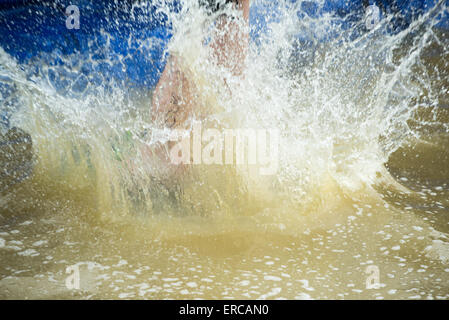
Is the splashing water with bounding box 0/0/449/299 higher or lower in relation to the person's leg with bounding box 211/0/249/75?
lower

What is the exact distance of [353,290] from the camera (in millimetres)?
1077

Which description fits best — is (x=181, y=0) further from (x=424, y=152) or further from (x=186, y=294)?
(x=424, y=152)

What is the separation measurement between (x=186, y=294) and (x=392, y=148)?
2.02 metres

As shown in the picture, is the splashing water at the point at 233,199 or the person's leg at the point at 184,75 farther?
the person's leg at the point at 184,75

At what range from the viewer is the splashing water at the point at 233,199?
1.15 m

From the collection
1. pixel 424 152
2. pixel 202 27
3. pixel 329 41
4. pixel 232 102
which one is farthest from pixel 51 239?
pixel 329 41

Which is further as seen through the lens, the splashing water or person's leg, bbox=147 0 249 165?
person's leg, bbox=147 0 249 165

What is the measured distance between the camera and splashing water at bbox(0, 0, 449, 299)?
1.15 m

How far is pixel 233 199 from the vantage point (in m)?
1.69

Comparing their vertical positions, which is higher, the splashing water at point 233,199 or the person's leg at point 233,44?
the person's leg at point 233,44

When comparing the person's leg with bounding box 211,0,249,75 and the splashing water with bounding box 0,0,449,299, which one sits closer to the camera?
the splashing water with bounding box 0,0,449,299

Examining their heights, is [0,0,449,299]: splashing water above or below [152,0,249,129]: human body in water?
below

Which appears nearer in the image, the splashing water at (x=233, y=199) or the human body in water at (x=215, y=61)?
the splashing water at (x=233, y=199)

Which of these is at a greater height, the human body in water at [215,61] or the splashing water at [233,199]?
the human body in water at [215,61]
